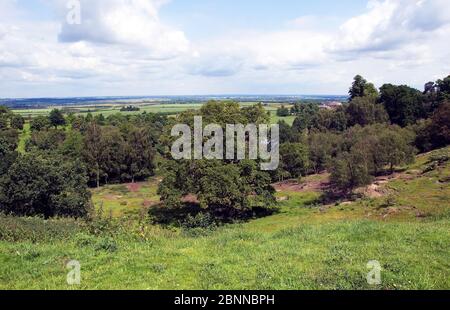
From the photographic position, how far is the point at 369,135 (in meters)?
60.6

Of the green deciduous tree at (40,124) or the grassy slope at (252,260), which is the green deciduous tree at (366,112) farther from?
the green deciduous tree at (40,124)

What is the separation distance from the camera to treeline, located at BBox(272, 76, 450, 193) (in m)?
50.7

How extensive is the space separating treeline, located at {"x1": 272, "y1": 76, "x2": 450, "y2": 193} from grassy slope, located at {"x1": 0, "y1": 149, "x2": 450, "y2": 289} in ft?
105

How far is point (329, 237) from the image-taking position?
46.9 feet

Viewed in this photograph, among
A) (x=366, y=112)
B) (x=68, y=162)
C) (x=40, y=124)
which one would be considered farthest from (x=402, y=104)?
(x=40, y=124)

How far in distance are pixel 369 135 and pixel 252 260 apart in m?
53.9

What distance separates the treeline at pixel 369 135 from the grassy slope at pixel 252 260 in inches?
1256

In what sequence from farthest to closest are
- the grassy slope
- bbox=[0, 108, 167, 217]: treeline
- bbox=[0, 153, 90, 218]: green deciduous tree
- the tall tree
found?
the tall tree < bbox=[0, 108, 167, 217]: treeline < bbox=[0, 153, 90, 218]: green deciduous tree < the grassy slope

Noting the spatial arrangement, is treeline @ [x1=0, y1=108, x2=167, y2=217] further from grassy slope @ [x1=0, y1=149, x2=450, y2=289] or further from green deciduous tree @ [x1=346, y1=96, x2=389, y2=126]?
green deciduous tree @ [x1=346, y1=96, x2=389, y2=126]

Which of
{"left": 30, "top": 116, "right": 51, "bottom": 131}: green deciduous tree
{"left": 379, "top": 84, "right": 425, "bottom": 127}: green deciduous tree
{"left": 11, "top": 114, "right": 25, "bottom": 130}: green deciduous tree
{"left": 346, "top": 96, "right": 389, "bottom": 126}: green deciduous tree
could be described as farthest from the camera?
{"left": 11, "top": 114, "right": 25, "bottom": 130}: green deciduous tree

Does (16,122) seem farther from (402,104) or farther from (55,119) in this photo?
(402,104)

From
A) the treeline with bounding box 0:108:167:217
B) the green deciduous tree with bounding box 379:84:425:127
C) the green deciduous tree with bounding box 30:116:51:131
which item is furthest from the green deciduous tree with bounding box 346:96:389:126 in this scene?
the green deciduous tree with bounding box 30:116:51:131
